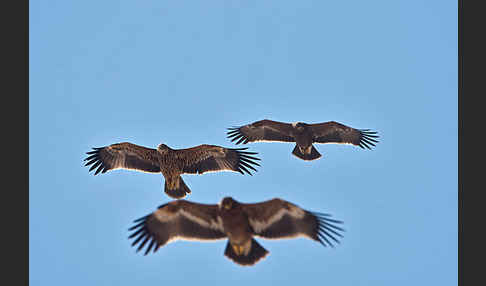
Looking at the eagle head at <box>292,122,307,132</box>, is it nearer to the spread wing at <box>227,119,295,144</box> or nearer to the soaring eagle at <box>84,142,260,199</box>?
the spread wing at <box>227,119,295,144</box>

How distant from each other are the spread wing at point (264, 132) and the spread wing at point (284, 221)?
5.56 meters

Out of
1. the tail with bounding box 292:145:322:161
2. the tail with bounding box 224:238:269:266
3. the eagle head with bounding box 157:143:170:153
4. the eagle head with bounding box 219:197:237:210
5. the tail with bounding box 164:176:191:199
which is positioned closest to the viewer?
the tail with bounding box 224:238:269:266

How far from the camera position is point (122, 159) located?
14.7 m

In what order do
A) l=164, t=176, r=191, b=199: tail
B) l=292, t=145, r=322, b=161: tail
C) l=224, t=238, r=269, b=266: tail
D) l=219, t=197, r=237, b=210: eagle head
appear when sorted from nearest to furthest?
1. l=224, t=238, r=269, b=266: tail
2. l=219, t=197, r=237, b=210: eagle head
3. l=164, t=176, r=191, b=199: tail
4. l=292, t=145, r=322, b=161: tail

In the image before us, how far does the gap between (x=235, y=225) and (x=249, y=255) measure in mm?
591

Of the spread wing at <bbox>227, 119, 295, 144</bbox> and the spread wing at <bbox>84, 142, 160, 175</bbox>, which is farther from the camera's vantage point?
the spread wing at <bbox>227, 119, 295, 144</bbox>

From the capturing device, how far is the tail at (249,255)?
10.4m

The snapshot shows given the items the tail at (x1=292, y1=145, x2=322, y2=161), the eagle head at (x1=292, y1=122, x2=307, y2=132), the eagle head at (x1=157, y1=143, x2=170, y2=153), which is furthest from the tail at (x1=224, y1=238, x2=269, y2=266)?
the eagle head at (x1=292, y1=122, x2=307, y2=132)

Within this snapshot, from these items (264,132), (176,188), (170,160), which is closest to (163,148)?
(170,160)

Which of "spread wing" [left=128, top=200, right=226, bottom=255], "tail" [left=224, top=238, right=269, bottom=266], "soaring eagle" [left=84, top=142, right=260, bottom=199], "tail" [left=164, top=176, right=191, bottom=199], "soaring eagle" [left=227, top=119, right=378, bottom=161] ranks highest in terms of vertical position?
"soaring eagle" [left=227, top=119, right=378, bottom=161]

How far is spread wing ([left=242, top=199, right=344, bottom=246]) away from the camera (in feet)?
35.0

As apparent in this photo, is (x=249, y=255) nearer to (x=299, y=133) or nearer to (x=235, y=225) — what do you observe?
(x=235, y=225)

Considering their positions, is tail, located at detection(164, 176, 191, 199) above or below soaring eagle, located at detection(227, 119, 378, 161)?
below

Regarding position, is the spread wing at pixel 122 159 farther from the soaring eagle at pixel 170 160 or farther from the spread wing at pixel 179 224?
the spread wing at pixel 179 224
